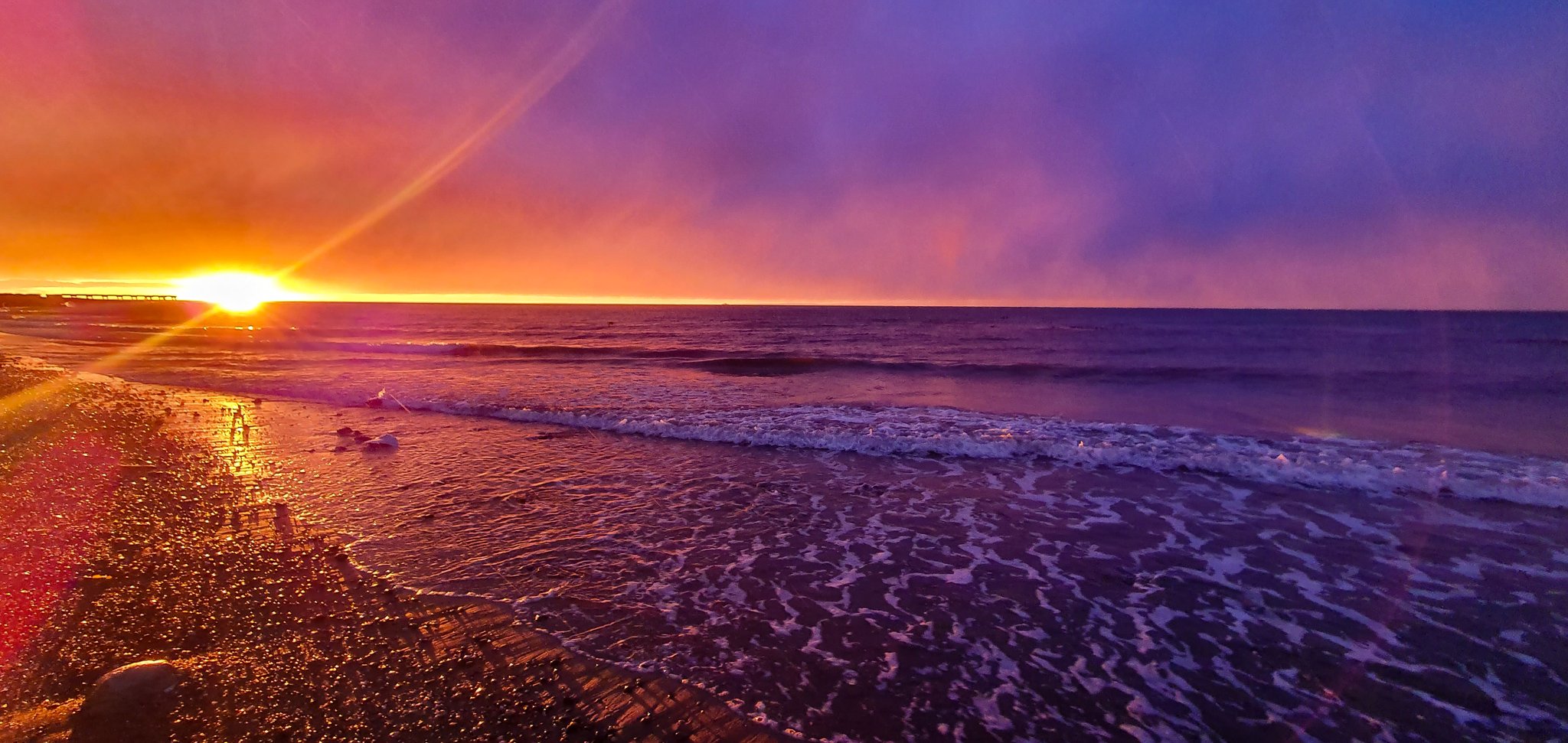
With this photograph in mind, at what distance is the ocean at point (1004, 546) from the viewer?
5.18 metres

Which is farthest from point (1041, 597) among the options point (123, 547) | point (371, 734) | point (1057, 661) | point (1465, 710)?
point (123, 547)

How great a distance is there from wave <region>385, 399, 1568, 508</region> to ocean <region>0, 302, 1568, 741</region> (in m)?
0.09

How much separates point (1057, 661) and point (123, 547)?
9924 mm

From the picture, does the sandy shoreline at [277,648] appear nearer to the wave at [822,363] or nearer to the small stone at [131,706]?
the small stone at [131,706]

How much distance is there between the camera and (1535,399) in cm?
Result: 2317

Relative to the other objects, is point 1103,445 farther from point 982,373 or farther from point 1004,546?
point 982,373

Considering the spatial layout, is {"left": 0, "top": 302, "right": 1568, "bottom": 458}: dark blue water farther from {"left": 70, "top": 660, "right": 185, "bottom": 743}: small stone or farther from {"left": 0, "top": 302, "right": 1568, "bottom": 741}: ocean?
{"left": 70, "top": 660, "right": 185, "bottom": 743}: small stone

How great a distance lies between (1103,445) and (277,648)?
45.8ft

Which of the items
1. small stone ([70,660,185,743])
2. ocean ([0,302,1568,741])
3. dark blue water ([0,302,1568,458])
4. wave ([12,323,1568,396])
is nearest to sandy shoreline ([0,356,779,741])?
small stone ([70,660,185,743])

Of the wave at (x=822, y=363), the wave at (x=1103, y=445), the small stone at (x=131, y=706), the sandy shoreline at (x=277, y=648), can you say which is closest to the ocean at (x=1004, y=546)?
the wave at (x=1103, y=445)

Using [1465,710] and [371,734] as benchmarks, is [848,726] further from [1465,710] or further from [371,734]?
[1465,710]

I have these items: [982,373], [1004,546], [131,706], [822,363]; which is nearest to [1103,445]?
[1004,546]

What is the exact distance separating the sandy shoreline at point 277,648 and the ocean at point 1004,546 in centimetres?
49

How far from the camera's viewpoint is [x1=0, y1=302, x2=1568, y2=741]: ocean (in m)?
5.18
